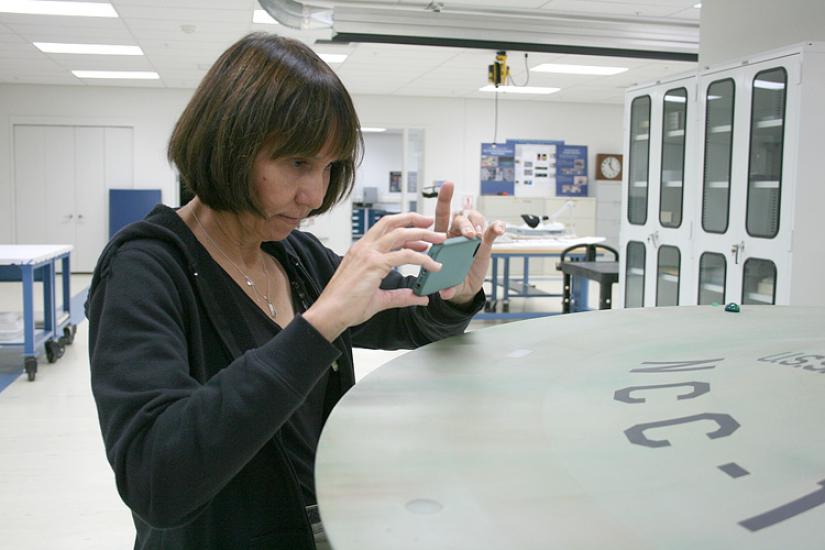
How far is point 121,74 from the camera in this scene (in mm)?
9523

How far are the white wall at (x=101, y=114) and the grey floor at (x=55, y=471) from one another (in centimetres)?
643

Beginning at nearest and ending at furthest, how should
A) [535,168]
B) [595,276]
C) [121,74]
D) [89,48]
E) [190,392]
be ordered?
→ [190,392]
[595,276]
[89,48]
[121,74]
[535,168]

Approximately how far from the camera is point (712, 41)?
4594 millimetres

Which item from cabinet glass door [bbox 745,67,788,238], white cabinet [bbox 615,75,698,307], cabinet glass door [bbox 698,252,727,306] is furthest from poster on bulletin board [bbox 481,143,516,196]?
cabinet glass door [bbox 745,67,788,238]

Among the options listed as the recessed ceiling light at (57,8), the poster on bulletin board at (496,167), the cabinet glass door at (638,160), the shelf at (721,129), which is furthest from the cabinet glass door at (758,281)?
the poster on bulletin board at (496,167)

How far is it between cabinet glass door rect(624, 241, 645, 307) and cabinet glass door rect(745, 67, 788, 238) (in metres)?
1.13

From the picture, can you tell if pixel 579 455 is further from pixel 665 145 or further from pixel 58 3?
pixel 58 3

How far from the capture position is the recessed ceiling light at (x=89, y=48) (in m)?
7.64

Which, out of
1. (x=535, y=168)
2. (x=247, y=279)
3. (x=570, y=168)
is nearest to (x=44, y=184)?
(x=535, y=168)

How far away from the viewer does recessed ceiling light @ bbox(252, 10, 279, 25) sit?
6238 millimetres

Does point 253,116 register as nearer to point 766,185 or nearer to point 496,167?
point 766,185

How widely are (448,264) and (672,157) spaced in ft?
13.2

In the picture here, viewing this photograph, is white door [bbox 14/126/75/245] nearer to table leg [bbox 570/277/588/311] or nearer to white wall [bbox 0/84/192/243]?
white wall [bbox 0/84/192/243]

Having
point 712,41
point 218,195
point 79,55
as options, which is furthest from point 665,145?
point 79,55
